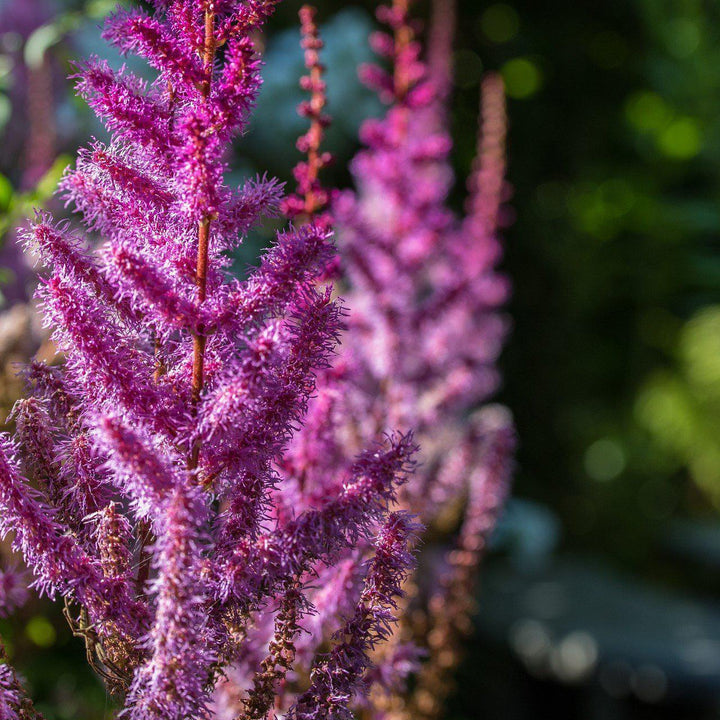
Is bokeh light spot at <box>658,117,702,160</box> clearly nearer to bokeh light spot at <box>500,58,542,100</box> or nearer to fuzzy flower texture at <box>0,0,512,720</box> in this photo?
bokeh light spot at <box>500,58,542,100</box>

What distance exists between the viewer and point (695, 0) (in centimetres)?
448

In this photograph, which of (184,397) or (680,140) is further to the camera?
(680,140)

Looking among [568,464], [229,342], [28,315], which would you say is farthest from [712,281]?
[229,342]

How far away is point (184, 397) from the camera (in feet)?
2.10

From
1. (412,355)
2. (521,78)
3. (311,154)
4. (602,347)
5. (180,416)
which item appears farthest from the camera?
(602,347)

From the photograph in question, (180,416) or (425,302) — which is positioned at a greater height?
(180,416)

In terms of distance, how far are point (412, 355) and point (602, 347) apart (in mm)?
3185

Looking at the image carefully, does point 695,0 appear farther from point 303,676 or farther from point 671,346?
point 303,676

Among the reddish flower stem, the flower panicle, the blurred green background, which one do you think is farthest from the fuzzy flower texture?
the blurred green background

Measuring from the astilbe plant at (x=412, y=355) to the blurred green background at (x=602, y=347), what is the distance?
1.25 meters

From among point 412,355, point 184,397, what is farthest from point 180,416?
point 412,355

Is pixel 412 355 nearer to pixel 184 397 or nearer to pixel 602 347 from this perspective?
pixel 184 397

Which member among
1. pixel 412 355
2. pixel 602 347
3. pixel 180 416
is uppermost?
pixel 180 416

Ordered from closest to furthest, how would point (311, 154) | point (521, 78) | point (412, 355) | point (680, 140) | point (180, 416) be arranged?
point (180, 416) → point (311, 154) → point (412, 355) → point (521, 78) → point (680, 140)
